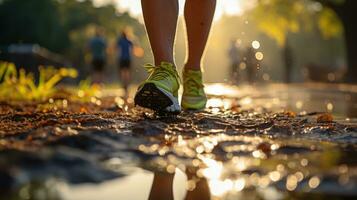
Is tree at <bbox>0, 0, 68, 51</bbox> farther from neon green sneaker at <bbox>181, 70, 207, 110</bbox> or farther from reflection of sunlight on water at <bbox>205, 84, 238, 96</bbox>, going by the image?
neon green sneaker at <bbox>181, 70, 207, 110</bbox>

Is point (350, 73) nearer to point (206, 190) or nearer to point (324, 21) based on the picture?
point (324, 21)

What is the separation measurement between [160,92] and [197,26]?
3.08ft

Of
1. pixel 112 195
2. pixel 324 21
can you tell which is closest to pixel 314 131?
pixel 112 195

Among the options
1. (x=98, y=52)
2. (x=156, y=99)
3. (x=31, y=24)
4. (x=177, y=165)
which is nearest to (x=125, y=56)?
(x=98, y=52)

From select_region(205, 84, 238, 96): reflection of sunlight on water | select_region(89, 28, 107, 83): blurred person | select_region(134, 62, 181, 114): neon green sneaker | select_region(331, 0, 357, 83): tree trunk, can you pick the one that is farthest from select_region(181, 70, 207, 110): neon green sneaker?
select_region(331, 0, 357, 83): tree trunk

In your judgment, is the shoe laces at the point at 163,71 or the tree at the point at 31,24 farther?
the tree at the point at 31,24

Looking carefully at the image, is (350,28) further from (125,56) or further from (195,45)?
(195,45)

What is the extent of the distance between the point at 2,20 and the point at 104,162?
55421 millimetres

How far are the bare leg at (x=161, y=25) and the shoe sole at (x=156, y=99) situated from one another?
30cm

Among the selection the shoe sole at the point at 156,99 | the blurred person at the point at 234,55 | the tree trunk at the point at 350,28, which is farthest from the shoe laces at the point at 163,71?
the blurred person at the point at 234,55

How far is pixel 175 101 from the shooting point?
119 inches

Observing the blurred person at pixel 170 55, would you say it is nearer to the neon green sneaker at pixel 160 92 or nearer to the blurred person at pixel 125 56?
the neon green sneaker at pixel 160 92

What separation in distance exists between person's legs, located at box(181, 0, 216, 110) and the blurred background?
1.67ft

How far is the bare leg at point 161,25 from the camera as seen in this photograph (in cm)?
322
